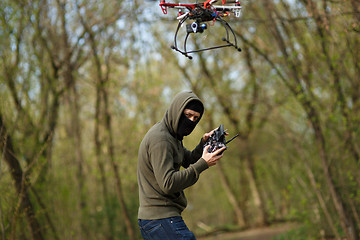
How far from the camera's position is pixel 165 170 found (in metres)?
3.19

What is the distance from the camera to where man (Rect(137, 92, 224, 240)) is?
3.21 metres

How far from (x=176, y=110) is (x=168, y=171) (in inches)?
21.3

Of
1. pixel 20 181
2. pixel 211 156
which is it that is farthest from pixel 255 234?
pixel 211 156

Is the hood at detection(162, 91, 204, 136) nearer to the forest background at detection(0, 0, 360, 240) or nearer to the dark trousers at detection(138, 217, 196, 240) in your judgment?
the dark trousers at detection(138, 217, 196, 240)

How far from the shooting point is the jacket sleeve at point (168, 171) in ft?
10.4

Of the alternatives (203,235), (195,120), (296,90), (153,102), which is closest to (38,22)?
(153,102)

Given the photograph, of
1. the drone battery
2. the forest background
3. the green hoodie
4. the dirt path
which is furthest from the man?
the dirt path

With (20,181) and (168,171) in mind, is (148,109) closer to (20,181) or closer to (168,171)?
(20,181)

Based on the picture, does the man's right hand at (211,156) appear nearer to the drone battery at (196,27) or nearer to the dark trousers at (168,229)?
the dark trousers at (168,229)

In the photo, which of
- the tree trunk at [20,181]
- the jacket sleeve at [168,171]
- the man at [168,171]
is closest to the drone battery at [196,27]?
the man at [168,171]

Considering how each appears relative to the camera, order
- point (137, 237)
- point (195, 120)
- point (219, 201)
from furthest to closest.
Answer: point (219, 201) < point (137, 237) < point (195, 120)

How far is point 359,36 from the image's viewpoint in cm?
686

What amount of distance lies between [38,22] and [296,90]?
621cm

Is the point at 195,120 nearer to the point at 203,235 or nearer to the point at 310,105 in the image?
the point at 310,105
